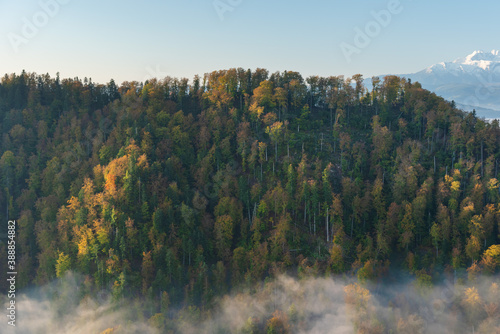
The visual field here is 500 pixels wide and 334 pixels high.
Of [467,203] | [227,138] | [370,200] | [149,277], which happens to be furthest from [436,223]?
[149,277]

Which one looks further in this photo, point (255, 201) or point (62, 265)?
point (255, 201)

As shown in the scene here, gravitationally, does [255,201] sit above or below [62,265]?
above

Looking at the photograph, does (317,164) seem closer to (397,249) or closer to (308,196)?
(308,196)

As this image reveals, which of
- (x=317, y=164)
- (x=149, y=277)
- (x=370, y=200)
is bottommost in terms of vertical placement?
(x=149, y=277)

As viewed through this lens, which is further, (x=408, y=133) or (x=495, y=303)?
(x=408, y=133)

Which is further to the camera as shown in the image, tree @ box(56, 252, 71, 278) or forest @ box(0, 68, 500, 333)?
tree @ box(56, 252, 71, 278)

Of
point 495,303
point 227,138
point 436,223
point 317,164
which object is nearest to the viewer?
point 495,303

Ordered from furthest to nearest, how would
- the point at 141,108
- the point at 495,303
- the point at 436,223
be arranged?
the point at 141,108
the point at 436,223
the point at 495,303

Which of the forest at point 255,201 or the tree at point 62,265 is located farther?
the tree at point 62,265
